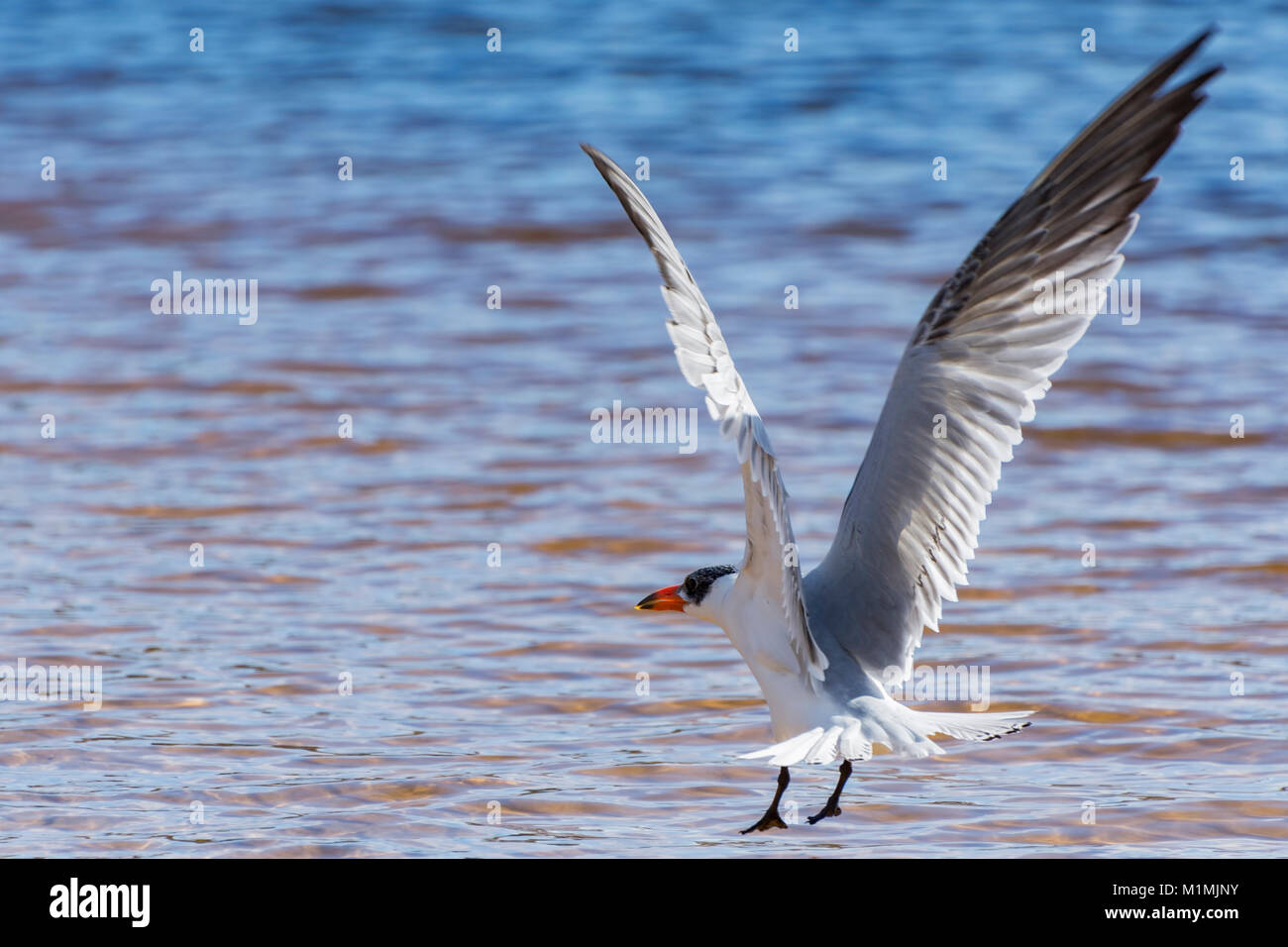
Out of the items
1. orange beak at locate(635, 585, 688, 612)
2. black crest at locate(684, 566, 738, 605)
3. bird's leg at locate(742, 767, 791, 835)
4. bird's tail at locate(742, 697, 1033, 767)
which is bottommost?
bird's leg at locate(742, 767, 791, 835)

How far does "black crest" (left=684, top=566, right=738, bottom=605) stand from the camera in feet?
14.4

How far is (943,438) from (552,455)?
11.2ft

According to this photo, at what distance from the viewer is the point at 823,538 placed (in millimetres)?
6508

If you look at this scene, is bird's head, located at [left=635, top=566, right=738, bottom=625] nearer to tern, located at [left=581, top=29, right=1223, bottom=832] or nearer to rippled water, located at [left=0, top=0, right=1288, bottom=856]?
tern, located at [left=581, top=29, right=1223, bottom=832]

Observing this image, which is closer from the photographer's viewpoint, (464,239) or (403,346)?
(403,346)

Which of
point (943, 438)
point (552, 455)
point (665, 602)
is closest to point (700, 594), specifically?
point (665, 602)

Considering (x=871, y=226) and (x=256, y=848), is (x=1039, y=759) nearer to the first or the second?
(x=256, y=848)

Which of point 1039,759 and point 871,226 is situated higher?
point 871,226

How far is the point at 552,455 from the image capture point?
7.55 m

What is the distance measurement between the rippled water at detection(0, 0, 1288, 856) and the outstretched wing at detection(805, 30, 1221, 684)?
57 centimetres

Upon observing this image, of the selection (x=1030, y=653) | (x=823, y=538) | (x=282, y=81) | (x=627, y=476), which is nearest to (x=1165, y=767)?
(x=1030, y=653)

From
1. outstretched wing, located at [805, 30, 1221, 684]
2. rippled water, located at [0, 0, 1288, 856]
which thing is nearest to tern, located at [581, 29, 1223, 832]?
outstretched wing, located at [805, 30, 1221, 684]

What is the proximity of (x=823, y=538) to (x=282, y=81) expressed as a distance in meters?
9.99

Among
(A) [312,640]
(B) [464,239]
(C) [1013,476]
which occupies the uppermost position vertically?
(B) [464,239]
